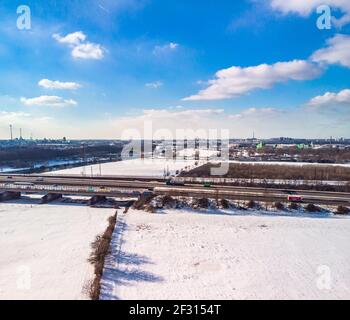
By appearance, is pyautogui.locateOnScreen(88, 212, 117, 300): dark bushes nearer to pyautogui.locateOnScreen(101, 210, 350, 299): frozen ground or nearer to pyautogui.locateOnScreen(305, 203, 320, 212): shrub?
pyautogui.locateOnScreen(101, 210, 350, 299): frozen ground

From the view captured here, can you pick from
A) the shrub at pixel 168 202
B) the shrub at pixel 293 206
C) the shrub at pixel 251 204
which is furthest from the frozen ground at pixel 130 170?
the shrub at pixel 293 206

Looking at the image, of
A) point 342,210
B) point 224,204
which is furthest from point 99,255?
point 342,210

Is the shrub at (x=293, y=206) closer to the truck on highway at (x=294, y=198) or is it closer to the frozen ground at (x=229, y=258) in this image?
the truck on highway at (x=294, y=198)

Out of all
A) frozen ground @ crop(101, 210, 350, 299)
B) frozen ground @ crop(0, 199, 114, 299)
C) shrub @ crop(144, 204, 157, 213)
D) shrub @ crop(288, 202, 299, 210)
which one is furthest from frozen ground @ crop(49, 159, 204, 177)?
frozen ground @ crop(101, 210, 350, 299)

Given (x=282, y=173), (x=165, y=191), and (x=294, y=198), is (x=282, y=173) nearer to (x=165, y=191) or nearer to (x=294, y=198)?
(x=294, y=198)

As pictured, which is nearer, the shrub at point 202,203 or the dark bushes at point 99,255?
the dark bushes at point 99,255
